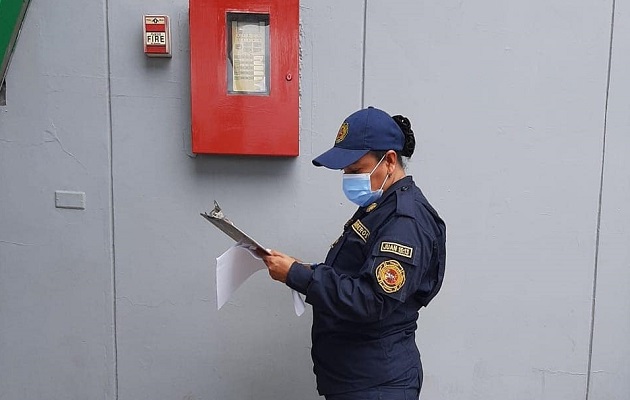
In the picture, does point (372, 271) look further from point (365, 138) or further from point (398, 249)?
point (365, 138)

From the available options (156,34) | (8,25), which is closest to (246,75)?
(156,34)

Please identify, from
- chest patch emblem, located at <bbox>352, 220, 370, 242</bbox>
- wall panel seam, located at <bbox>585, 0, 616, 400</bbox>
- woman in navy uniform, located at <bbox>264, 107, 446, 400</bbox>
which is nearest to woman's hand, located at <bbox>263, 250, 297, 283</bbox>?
woman in navy uniform, located at <bbox>264, 107, 446, 400</bbox>

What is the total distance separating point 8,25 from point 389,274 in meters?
1.88

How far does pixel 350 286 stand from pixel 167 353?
1267 millimetres

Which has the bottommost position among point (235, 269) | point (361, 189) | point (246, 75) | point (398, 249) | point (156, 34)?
point (235, 269)

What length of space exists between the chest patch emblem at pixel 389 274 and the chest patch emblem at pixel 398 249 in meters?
0.03

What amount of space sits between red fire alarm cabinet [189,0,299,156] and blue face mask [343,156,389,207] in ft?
1.87

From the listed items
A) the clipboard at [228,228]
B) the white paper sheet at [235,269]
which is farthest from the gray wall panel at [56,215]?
the clipboard at [228,228]

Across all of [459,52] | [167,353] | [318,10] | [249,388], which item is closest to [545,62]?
[459,52]

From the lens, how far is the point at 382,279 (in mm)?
1527

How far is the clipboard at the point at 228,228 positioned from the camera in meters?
1.58

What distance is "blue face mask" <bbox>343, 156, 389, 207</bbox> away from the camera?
5.61 ft

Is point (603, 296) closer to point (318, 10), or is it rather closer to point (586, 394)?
point (586, 394)

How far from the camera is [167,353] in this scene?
2.48 meters
